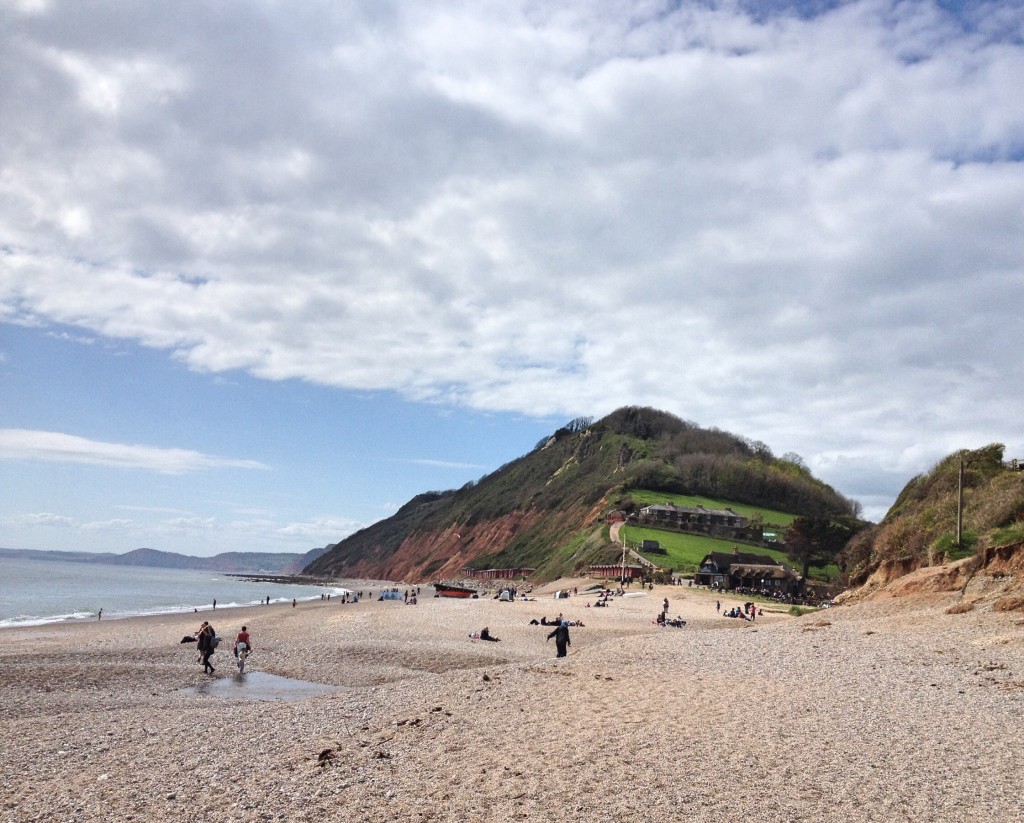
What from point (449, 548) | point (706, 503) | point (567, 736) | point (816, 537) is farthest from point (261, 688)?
point (449, 548)

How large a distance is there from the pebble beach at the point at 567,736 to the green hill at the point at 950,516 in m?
5.43

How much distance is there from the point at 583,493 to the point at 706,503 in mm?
26091

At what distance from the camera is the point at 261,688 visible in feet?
65.9

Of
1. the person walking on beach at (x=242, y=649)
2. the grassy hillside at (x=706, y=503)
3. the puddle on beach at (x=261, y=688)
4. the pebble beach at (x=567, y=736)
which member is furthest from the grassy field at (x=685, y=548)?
the puddle on beach at (x=261, y=688)

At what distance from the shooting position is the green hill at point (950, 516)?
2745cm

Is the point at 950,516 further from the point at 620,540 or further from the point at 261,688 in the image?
the point at 620,540

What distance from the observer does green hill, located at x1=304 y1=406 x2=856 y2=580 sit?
11056 cm

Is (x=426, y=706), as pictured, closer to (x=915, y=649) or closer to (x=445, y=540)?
(x=915, y=649)

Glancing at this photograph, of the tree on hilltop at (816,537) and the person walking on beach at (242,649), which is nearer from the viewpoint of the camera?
the person walking on beach at (242,649)

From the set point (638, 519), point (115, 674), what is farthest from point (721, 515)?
point (115, 674)

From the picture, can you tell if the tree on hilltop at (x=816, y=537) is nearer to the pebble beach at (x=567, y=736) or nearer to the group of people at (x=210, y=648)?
the pebble beach at (x=567, y=736)

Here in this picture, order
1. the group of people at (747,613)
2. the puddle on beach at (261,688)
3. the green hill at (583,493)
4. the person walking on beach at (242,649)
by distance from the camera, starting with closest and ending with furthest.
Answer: the puddle on beach at (261,688) < the person walking on beach at (242,649) < the group of people at (747,613) < the green hill at (583,493)

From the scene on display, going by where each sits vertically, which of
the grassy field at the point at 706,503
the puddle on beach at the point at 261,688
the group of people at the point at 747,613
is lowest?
the puddle on beach at the point at 261,688

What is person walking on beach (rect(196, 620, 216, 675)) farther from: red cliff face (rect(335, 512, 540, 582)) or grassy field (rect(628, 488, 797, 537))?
red cliff face (rect(335, 512, 540, 582))
